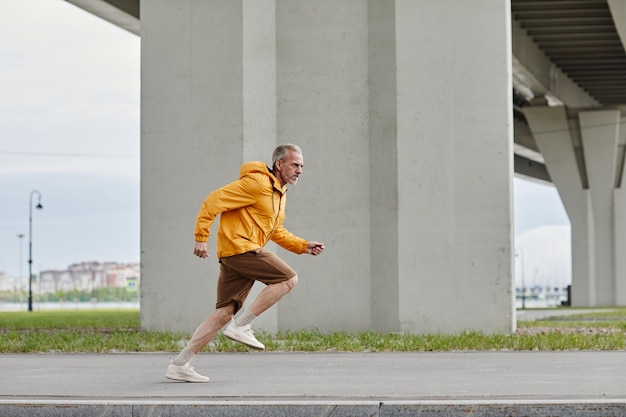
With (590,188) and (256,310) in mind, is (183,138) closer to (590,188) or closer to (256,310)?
(256,310)

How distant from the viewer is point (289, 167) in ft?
29.2

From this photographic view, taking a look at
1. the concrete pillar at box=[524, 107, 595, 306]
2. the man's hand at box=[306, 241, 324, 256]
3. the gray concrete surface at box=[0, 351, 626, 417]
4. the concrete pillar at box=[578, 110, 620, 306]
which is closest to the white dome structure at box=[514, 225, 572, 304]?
the concrete pillar at box=[524, 107, 595, 306]

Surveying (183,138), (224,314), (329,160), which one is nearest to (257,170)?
(224,314)

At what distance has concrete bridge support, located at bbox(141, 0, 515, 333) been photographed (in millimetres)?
16219

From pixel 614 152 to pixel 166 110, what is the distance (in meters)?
39.5

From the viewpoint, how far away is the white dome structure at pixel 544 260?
499 ft

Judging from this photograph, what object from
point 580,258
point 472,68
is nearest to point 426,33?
point 472,68

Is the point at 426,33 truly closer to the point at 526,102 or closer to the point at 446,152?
the point at 446,152

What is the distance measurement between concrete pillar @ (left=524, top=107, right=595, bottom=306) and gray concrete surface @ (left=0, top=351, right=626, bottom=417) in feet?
136

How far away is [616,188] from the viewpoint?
53.6 m

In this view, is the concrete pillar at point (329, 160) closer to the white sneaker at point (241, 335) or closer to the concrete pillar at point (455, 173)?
the concrete pillar at point (455, 173)

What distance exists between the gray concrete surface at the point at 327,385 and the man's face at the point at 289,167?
162 cm

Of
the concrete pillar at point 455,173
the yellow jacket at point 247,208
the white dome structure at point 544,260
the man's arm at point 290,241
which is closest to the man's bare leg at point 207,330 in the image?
the yellow jacket at point 247,208

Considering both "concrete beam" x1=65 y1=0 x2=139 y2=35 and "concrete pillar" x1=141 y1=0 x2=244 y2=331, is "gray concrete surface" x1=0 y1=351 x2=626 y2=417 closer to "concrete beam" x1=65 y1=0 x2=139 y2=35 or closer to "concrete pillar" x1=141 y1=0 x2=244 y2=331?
"concrete pillar" x1=141 y1=0 x2=244 y2=331
